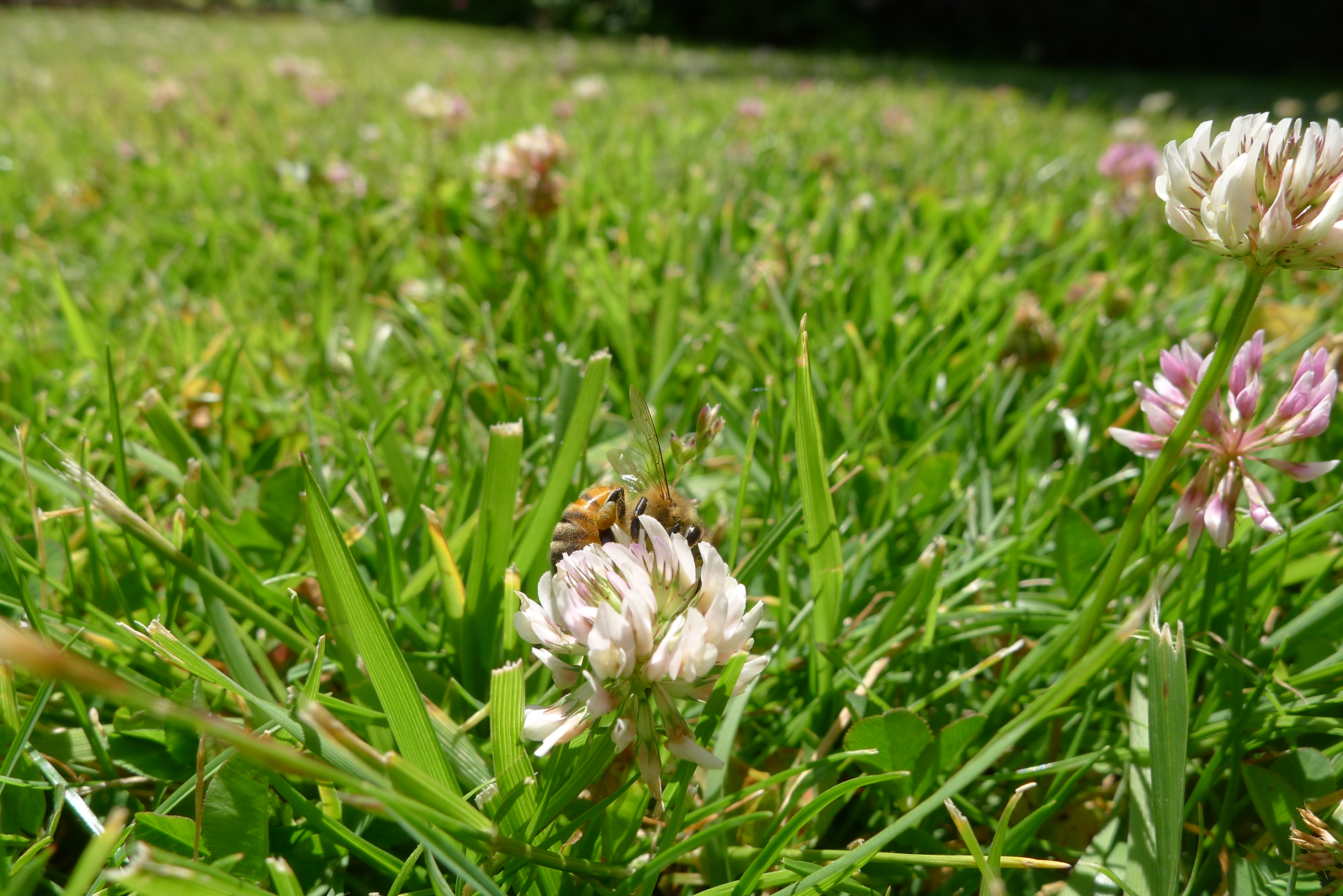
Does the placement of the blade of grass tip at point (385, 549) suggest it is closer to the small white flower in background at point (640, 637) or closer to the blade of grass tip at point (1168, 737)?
the small white flower in background at point (640, 637)

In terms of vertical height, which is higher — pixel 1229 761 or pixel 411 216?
pixel 411 216

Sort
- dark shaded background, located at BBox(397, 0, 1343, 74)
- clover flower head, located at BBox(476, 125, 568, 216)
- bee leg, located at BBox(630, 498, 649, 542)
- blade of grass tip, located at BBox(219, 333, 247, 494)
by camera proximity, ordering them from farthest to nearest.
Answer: dark shaded background, located at BBox(397, 0, 1343, 74)
clover flower head, located at BBox(476, 125, 568, 216)
blade of grass tip, located at BBox(219, 333, 247, 494)
bee leg, located at BBox(630, 498, 649, 542)

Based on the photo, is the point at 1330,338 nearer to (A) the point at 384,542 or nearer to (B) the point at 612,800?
(B) the point at 612,800

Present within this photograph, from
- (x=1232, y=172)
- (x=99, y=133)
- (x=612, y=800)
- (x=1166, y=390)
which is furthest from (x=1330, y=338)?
(x=99, y=133)

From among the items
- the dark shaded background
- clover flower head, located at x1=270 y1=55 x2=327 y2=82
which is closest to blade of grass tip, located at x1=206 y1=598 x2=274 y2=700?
clover flower head, located at x1=270 y1=55 x2=327 y2=82

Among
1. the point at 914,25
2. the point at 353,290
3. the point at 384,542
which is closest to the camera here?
the point at 384,542

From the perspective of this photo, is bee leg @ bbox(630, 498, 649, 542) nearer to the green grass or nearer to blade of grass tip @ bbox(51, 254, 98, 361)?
the green grass
